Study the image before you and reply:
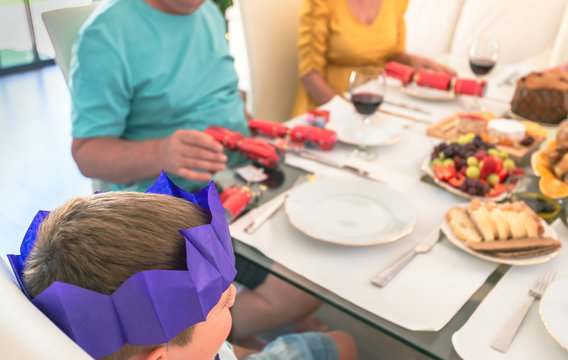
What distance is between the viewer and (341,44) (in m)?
1.96

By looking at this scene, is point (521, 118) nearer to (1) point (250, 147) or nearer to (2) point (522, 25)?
(1) point (250, 147)

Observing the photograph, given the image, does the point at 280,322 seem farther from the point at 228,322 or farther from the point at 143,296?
the point at 143,296

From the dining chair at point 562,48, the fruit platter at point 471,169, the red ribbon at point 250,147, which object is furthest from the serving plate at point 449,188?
the dining chair at point 562,48

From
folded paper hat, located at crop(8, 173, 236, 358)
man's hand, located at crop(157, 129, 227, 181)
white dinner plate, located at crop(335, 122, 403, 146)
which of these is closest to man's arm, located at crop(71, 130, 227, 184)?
man's hand, located at crop(157, 129, 227, 181)

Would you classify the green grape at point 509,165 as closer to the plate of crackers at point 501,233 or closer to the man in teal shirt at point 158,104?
the plate of crackers at point 501,233

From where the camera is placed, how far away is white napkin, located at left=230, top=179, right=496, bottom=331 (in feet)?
2.40

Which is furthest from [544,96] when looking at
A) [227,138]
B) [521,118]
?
[227,138]

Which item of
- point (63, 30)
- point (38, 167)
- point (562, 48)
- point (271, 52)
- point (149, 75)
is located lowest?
point (38, 167)

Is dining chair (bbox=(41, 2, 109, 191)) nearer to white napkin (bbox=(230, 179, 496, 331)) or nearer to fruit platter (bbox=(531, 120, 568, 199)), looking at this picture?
white napkin (bbox=(230, 179, 496, 331))

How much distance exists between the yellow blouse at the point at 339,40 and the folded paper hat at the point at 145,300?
4.91 ft

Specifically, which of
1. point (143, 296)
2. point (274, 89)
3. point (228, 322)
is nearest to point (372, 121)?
point (274, 89)

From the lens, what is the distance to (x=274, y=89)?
200cm

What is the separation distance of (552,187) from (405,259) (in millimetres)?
435

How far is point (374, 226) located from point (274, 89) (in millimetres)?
1182
